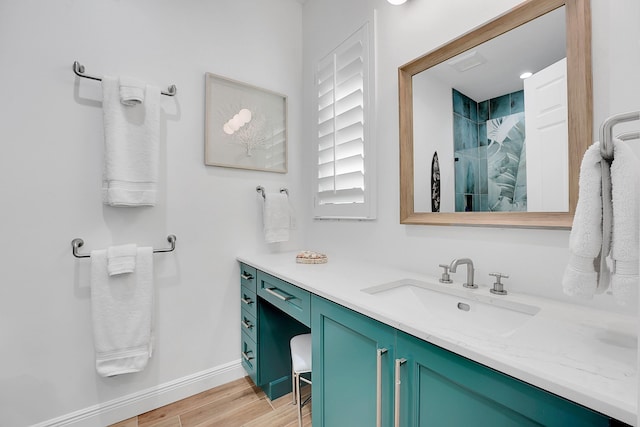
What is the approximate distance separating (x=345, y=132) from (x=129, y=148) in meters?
1.22

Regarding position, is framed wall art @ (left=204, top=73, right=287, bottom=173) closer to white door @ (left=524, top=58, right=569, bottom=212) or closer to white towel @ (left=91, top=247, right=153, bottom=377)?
white towel @ (left=91, top=247, right=153, bottom=377)

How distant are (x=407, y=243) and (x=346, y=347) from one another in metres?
0.66

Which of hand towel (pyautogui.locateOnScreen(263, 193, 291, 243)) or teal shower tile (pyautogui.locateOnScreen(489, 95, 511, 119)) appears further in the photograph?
hand towel (pyautogui.locateOnScreen(263, 193, 291, 243))

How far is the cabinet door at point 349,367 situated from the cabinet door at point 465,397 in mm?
67

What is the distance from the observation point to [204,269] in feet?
5.98

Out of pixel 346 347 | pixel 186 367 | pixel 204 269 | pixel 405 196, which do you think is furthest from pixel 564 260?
pixel 186 367

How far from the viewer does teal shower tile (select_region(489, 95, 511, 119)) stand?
1.11 meters

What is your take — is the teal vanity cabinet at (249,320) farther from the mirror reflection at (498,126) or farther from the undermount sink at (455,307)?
the mirror reflection at (498,126)

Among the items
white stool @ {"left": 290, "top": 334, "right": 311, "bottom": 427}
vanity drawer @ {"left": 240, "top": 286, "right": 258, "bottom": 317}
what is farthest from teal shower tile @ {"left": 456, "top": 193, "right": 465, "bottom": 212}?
vanity drawer @ {"left": 240, "top": 286, "right": 258, "bottom": 317}

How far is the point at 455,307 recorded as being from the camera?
3.74 ft

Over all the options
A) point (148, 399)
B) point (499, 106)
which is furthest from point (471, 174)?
point (148, 399)

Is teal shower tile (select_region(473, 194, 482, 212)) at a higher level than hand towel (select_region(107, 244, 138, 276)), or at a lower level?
higher

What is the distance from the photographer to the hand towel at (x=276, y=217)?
1.95 meters

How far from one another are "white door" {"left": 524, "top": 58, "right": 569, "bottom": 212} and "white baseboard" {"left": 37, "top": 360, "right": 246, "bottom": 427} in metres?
1.96
